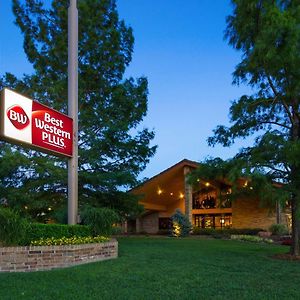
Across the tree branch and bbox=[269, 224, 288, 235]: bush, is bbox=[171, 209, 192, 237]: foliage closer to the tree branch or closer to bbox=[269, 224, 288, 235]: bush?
bbox=[269, 224, 288, 235]: bush

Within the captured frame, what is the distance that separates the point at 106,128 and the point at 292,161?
35.4 ft

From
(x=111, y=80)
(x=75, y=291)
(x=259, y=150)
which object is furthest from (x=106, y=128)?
(x=75, y=291)

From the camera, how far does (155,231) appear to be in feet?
143

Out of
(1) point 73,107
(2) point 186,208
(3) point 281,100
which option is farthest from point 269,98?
(2) point 186,208

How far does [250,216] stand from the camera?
3697 cm

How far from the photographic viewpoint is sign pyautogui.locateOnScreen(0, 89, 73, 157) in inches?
462

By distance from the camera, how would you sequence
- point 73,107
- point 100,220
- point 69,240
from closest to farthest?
point 69,240 → point 100,220 → point 73,107

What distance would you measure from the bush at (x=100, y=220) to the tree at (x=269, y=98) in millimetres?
4147

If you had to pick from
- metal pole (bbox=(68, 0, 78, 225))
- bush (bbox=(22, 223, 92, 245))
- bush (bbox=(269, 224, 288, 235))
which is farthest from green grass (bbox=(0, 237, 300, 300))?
bush (bbox=(269, 224, 288, 235))

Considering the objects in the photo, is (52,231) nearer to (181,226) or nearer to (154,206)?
(181,226)

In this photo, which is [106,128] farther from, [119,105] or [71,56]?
[71,56]

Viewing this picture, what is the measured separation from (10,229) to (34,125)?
11.2 ft

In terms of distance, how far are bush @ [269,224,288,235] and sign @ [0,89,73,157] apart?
2298cm

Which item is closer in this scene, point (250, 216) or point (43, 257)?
point (43, 257)
